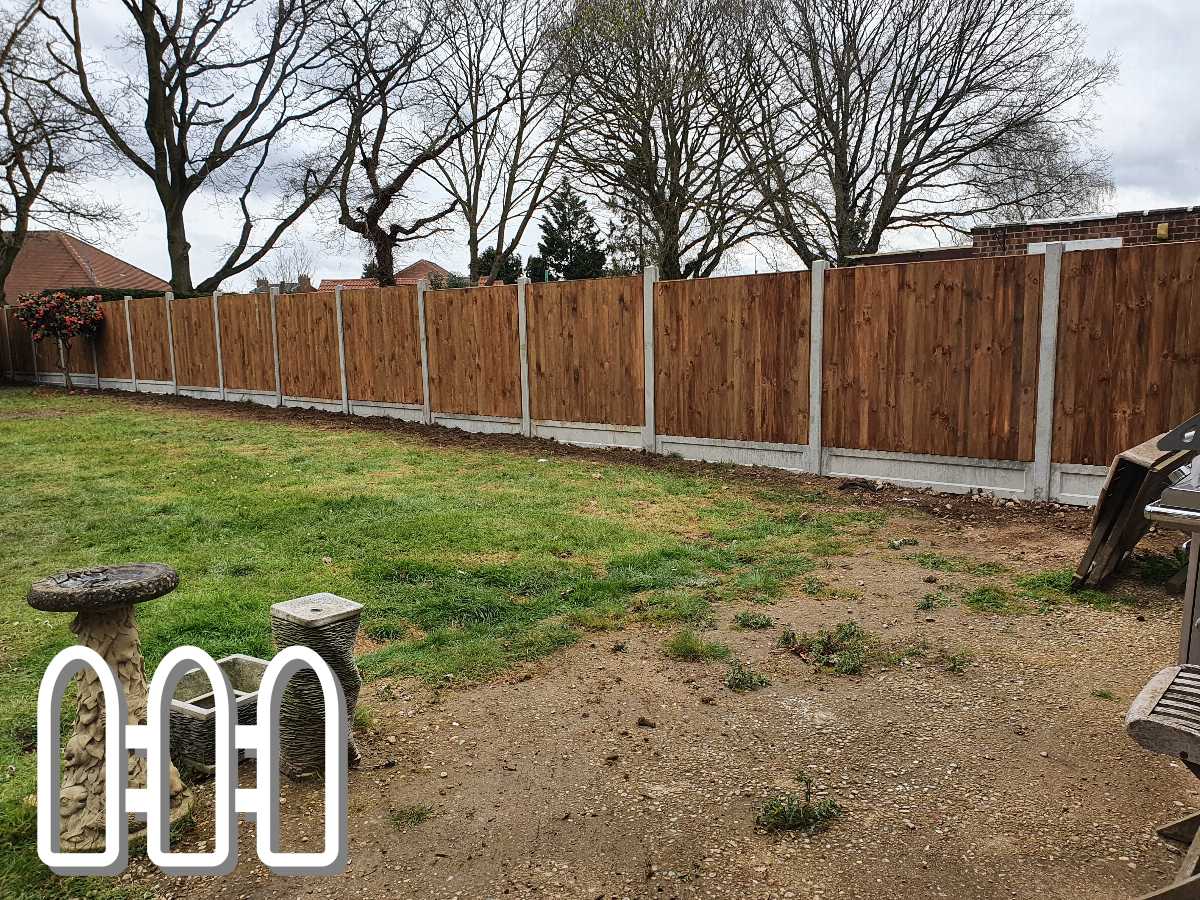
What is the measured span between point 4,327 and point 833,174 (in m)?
22.2

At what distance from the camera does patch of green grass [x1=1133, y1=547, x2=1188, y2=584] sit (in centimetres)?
515

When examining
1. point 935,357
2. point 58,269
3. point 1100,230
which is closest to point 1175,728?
point 935,357

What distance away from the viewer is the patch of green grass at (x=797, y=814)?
2.77 meters

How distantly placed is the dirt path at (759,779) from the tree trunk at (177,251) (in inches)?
935

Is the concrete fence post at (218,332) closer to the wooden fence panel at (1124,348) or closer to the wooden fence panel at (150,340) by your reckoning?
the wooden fence panel at (150,340)

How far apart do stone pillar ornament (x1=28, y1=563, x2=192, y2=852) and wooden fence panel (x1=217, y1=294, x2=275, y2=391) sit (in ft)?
43.3

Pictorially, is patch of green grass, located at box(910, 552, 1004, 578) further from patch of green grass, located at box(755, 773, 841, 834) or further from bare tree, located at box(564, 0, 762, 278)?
bare tree, located at box(564, 0, 762, 278)

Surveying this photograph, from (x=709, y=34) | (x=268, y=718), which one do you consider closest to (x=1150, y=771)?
(x=268, y=718)

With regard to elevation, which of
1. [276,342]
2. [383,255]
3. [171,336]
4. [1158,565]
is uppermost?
[383,255]

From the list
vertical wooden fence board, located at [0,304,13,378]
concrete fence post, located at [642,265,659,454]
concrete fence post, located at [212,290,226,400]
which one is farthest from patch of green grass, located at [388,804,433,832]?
vertical wooden fence board, located at [0,304,13,378]

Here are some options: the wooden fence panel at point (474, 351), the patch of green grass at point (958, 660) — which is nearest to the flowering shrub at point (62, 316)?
the wooden fence panel at point (474, 351)

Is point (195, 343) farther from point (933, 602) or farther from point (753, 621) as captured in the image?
point (933, 602)
